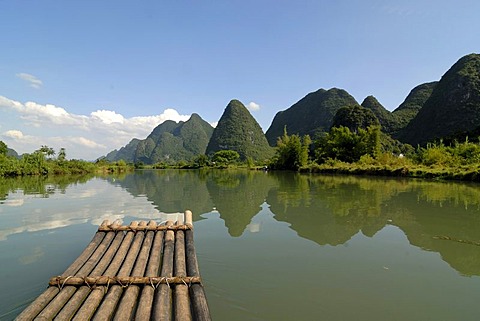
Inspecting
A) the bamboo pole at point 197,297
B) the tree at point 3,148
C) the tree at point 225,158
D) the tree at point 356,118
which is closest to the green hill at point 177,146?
the tree at point 225,158

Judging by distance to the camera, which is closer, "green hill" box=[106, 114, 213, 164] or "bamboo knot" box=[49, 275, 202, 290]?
"bamboo knot" box=[49, 275, 202, 290]

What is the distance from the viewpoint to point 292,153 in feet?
141

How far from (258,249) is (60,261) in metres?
3.23

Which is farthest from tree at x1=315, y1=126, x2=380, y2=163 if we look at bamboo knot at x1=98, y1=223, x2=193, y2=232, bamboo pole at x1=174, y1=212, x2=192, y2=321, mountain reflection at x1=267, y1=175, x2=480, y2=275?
bamboo pole at x1=174, y1=212, x2=192, y2=321

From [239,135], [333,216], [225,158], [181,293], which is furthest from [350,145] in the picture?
[239,135]

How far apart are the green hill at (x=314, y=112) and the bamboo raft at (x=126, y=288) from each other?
94.6 m

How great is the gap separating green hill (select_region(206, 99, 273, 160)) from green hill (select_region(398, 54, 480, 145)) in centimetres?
4826

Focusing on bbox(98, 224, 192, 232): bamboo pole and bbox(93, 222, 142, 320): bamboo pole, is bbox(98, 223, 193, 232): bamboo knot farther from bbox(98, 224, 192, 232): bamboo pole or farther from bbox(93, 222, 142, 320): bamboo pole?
bbox(93, 222, 142, 320): bamboo pole

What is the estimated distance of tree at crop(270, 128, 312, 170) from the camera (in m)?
40.8

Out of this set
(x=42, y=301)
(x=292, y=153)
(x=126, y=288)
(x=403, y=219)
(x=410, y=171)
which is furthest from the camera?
(x=292, y=153)

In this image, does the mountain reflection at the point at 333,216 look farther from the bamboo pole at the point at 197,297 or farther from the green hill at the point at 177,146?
the green hill at the point at 177,146

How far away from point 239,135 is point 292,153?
210 ft

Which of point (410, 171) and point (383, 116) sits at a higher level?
point (383, 116)

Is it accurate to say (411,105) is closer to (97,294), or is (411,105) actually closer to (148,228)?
(148,228)
